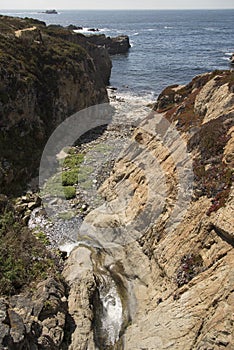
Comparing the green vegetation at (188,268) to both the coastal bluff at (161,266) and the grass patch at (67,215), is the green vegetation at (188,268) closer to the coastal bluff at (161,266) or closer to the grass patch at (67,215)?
the coastal bluff at (161,266)

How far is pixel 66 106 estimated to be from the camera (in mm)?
43188

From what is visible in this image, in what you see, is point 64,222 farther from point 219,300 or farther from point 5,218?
point 219,300

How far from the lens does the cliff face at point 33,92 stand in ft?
104

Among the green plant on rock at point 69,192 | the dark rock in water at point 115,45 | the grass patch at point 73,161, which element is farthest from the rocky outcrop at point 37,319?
the dark rock in water at point 115,45

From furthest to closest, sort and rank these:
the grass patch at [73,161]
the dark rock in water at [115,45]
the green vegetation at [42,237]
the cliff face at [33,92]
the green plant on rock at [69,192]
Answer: the dark rock in water at [115,45], the grass patch at [73,161], the cliff face at [33,92], the green plant on rock at [69,192], the green vegetation at [42,237]

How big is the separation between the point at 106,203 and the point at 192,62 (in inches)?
2924

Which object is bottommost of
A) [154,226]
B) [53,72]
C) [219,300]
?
[154,226]

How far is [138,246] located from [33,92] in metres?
25.0

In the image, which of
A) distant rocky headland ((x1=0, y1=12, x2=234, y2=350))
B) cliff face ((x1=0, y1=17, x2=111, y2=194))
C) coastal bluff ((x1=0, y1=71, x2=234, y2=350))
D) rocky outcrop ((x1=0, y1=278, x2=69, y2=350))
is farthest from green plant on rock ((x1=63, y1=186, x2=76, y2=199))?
rocky outcrop ((x1=0, y1=278, x2=69, y2=350))

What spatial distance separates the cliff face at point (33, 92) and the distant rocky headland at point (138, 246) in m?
0.23

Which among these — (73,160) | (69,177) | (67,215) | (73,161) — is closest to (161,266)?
(67,215)

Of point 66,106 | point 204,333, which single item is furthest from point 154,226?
point 66,106

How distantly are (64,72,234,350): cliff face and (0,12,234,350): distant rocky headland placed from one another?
65 mm

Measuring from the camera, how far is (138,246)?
69.1 feet
